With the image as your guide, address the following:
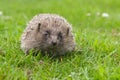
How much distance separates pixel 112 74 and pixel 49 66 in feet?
3.68

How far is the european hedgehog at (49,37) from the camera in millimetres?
6281

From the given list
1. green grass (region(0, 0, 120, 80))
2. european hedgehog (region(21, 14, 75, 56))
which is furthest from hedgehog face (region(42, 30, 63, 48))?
green grass (region(0, 0, 120, 80))

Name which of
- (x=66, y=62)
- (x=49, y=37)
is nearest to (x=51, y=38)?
(x=49, y=37)

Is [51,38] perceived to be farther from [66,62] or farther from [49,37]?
[66,62]

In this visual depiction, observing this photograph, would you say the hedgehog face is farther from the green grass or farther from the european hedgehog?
the green grass

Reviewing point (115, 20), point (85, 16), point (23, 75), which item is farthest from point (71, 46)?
point (85, 16)

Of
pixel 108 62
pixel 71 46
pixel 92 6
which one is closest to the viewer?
pixel 108 62

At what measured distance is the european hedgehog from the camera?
6281 mm

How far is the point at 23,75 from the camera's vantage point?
5.40m

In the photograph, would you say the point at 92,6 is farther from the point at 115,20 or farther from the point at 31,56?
the point at 31,56

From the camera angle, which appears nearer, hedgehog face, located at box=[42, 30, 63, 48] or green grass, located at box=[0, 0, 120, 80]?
green grass, located at box=[0, 0, 120, 80]

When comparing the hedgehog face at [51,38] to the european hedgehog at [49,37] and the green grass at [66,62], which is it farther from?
the green grass at [66,62]

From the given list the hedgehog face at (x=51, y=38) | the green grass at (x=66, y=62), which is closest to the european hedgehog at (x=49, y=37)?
the hedgehog face at (x=51, y=38)

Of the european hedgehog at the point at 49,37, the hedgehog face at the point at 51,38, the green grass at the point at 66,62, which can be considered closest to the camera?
the green grass at the point at 66,62
